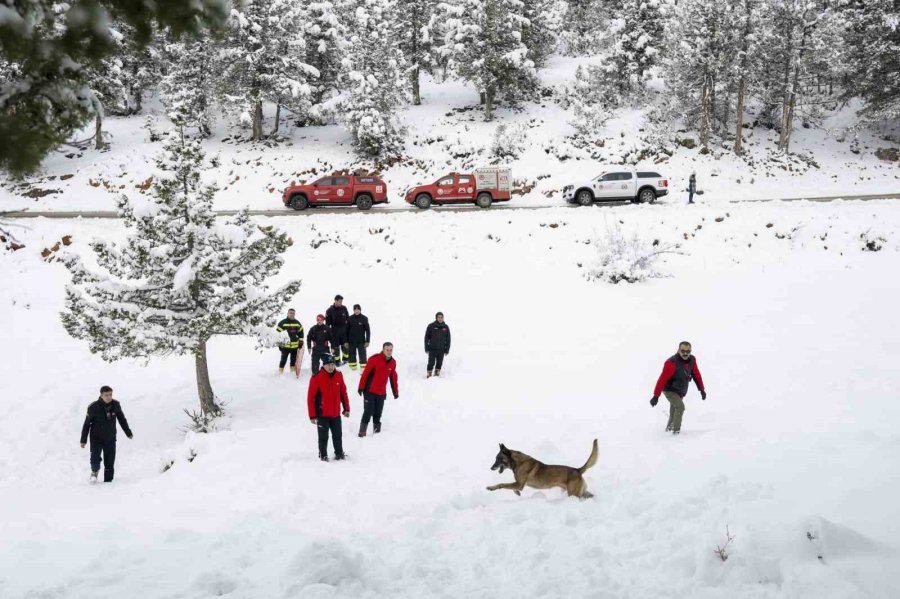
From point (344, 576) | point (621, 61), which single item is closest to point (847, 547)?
point (344, 576)

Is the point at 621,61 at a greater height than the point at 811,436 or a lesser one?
greater

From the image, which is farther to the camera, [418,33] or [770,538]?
[418,33]

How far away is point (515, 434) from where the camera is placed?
988 cm

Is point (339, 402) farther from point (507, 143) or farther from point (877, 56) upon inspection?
point (877, 56)

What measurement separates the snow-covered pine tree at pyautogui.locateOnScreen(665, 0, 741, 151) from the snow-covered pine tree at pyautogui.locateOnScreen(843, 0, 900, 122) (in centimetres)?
652

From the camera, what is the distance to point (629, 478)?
24.8 feet

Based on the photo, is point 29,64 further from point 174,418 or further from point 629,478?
point 174,418

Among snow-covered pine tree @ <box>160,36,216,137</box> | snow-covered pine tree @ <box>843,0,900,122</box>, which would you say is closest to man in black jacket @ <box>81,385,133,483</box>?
snow-covered pine tree @ <box>160,36,216,137</box>

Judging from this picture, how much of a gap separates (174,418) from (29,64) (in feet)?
37.9

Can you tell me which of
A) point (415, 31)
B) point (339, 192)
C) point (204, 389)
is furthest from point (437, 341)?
point (415, 31)

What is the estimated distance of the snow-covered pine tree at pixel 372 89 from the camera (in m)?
32.4

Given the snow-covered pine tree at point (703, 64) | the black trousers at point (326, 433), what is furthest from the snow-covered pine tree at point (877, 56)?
the black trousers at point (326, 433)

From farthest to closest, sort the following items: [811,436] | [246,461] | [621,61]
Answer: [621,61] → [246,461] → [811,436]

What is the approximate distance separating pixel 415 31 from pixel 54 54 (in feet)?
143
